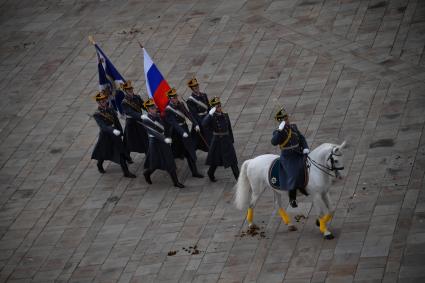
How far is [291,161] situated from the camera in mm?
17297

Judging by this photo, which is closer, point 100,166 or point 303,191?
point 303,191

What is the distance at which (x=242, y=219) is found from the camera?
738 inches

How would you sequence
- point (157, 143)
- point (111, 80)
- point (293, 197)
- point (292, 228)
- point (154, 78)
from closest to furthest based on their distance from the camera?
point (293, 197)
point (292, 228)
point (157, 143)
point (154, 78)
point (111, 80)

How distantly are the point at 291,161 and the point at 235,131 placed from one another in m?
4.87

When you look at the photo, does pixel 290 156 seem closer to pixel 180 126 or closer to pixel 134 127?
pixel 180 126

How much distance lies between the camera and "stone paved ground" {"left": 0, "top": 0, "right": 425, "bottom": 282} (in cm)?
1744

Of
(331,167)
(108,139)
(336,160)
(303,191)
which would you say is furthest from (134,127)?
(336,160)

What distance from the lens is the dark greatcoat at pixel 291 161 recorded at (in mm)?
17188

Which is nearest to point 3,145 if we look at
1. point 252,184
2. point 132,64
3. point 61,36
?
point 132,64

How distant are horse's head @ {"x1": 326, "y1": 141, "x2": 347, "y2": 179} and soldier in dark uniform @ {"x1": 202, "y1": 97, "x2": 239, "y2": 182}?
3511 mm

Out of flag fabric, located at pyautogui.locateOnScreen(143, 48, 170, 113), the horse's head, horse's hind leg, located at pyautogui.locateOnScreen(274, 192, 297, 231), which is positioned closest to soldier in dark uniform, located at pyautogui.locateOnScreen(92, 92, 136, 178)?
flag fabric, located at pyautogui.locateOnScreen(143, 48, 170, 113)

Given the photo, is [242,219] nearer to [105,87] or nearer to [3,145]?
[105,87]

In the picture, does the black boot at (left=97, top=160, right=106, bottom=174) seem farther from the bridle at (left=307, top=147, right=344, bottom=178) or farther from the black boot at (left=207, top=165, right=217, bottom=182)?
the bridle at (left=307, top=147, right=344, bottom=178)

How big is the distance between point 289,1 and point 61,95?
7.44 m
